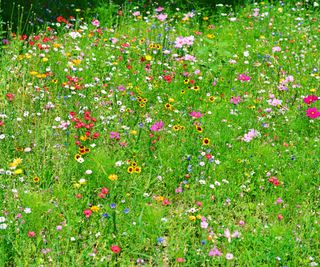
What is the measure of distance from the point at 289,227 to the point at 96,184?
5.61 feet

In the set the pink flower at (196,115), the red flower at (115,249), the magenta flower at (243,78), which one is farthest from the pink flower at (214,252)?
the magenta flower at (243,78)

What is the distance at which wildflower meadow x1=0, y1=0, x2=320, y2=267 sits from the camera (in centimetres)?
419

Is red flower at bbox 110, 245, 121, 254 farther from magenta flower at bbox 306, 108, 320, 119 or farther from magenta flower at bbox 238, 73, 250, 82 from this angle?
magenta flower at bbox 238, 73, 250, 82

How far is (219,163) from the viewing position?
513cm

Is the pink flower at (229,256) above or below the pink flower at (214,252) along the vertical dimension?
above

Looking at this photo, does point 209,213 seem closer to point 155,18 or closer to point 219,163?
point 219,163

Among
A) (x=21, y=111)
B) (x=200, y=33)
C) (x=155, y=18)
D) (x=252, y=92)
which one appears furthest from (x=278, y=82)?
(x=21, y=111)

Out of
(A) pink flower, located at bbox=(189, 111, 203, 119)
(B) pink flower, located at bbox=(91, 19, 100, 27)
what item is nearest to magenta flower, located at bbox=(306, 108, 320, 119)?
(A) pink flower, located at bbox=(189, 111, 203, 119)

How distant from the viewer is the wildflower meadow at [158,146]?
165 inches

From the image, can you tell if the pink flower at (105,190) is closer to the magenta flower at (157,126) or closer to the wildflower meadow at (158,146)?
the wildflower meadow at (158,146)

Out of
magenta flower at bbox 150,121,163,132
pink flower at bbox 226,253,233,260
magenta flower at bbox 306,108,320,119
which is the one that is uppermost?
magenta flower at bbox 150,121,163,132

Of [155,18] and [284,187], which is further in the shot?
[155,18]

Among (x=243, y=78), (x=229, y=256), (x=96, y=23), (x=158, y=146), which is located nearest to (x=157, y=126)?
(x=158, y=146)

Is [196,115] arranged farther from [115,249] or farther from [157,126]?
[115,249]
